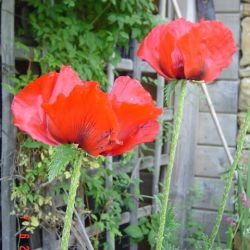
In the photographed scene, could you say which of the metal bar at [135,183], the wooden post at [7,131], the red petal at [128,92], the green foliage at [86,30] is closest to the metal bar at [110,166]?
the green foliage at [86,30]

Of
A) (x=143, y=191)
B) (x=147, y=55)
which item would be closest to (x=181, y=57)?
(x=147, y=55)

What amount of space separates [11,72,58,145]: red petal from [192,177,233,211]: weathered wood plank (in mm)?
2596

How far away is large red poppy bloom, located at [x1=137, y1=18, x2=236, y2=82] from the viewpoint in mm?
650

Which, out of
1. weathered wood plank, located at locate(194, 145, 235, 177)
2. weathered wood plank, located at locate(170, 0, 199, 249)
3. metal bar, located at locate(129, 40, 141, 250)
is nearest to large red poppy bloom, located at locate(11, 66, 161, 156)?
metal bar, located at locate(129, 40, 141, 250)

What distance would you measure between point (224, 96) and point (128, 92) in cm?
250

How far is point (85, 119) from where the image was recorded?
1.65 ft

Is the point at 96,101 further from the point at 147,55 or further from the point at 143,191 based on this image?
the point at 143,191

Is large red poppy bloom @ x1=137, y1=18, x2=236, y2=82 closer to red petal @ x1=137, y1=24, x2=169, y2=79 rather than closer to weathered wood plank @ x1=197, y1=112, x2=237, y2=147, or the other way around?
red petal @ x1=137, y1=24, x2=169, y2=79

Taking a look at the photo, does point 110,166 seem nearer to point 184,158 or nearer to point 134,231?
point 134,231

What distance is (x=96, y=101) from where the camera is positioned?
488mm

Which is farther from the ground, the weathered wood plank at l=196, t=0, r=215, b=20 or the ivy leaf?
the weathered wood plank at l=196, t=0, r=215, b=20

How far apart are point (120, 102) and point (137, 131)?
0.05 metres

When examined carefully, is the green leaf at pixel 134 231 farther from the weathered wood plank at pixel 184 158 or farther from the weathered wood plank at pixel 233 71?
the weathered wood plank at pixel 233 71

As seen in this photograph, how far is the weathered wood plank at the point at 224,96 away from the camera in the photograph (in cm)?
297
